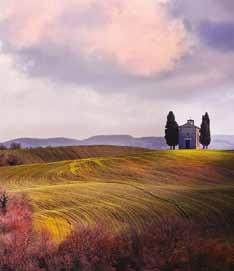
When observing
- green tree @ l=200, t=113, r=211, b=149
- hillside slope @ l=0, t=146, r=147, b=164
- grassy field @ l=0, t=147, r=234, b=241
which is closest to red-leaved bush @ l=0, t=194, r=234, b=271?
grassy field @ l=0, t=147, r=234, b=241

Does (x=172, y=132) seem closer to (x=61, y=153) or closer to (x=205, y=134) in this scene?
(x=205, y=134)

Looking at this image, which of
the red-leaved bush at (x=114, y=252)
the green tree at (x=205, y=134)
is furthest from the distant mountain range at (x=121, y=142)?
the red-leaved bush at (x=114, y=252)

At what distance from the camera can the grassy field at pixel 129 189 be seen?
1503 inches

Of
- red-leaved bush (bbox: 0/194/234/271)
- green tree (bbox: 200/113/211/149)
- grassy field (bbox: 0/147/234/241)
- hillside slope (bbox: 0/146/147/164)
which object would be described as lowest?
red-leaved bush (bbox: 0/194/234/271)

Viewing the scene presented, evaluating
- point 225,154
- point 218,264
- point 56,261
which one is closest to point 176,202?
point 218,264

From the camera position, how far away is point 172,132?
343 feet

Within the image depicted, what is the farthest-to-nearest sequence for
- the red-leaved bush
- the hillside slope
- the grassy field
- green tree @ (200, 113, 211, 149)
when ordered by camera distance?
green tree @ (200, 113, 211, 149) < the hillside slope < the grassy field < the red-leaved bush

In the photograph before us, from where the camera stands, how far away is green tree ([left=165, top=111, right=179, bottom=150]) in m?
104

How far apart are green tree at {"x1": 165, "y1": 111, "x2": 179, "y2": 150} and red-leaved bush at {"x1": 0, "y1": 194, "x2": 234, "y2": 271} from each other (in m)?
71.9

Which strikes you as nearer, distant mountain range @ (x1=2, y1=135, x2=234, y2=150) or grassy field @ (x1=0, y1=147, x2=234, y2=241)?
grassy field @ (x1=0, y1=147, x2=234, y2=241)

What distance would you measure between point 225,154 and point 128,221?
41852 mm

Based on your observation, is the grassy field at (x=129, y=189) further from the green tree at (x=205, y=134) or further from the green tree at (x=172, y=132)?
the green tree at (x=205, y=134)

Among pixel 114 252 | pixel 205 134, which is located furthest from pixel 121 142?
pixel 114 252

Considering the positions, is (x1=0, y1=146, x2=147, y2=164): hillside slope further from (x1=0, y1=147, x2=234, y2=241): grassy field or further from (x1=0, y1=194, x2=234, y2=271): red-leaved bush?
(x1=0, y1=194, x2=234, y2=271): red-leaved bush
